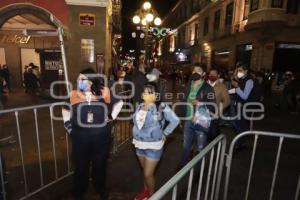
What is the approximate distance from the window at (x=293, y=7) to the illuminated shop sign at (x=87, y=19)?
15063 millimetres

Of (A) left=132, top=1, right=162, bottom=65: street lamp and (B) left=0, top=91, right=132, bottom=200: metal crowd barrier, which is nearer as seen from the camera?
(B) left=0, top=91, right=132, bottom=200: metal crowd barrier

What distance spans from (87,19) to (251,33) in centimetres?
1436

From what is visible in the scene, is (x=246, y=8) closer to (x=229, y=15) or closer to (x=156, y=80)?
(x=229, y=15)

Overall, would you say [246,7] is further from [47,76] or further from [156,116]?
[156,116]

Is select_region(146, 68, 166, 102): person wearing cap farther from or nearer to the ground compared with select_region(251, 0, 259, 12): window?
nearer to the ground

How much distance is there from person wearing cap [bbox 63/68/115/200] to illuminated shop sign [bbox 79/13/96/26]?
32.9 ft

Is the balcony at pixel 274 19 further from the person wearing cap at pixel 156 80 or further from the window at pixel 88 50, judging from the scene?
the person wearing cap at pixel 156 80

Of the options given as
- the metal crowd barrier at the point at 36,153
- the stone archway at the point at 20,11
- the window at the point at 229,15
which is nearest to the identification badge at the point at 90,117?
the metal crowd barrier at the point at 36,153

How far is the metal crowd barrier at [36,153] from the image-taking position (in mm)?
4341

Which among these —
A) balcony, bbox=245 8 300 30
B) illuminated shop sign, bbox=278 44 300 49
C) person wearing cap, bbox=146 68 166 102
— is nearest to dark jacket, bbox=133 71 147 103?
person wearing cap, bbox=146 68 166 102

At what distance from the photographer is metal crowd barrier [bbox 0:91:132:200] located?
14.2 ft

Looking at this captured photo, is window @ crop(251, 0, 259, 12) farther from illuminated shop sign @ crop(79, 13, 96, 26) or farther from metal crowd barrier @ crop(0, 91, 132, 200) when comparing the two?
metal crowd barrier @ crop(0, 91, 132, 200)

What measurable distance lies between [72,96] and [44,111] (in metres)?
7.60

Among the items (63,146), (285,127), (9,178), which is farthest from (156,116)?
(285,127)
